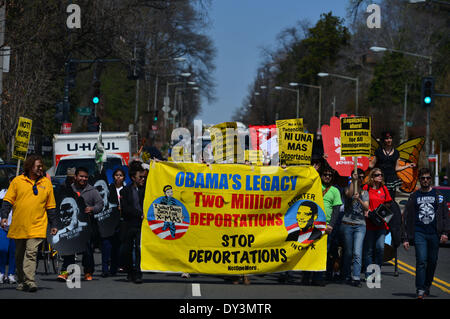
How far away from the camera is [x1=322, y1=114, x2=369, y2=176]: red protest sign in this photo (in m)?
17.6

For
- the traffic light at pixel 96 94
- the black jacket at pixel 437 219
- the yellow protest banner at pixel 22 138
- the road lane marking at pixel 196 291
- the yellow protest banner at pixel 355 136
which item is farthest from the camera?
the traffic light at pixel 96 94

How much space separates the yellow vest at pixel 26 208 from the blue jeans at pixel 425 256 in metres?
5.13

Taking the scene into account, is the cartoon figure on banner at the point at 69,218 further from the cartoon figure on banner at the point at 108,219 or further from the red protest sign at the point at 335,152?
the red protest sign at the point at 335,152

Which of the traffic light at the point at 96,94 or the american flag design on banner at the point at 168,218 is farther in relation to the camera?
the traffic light at the point at 96,94

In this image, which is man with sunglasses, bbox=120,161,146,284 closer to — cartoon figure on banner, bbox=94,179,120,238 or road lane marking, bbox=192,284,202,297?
cartoon figure on banner, bbox=94,179,120,238

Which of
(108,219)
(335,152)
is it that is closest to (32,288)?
(108,219)

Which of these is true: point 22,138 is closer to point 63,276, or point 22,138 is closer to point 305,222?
point 63,276

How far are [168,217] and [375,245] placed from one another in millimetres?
3316

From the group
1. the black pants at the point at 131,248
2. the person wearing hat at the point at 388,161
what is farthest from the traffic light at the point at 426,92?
the black pants at the point at 131,248

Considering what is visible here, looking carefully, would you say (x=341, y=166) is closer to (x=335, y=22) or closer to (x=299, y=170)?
(x=299, y=170)

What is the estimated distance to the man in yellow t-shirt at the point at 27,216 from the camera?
12062 millimetres

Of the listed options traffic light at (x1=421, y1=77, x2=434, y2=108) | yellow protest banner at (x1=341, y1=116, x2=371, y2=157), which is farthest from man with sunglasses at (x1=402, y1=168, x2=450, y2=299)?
traffic light at (x1=421, y1=77, x2=434, y2=108)
